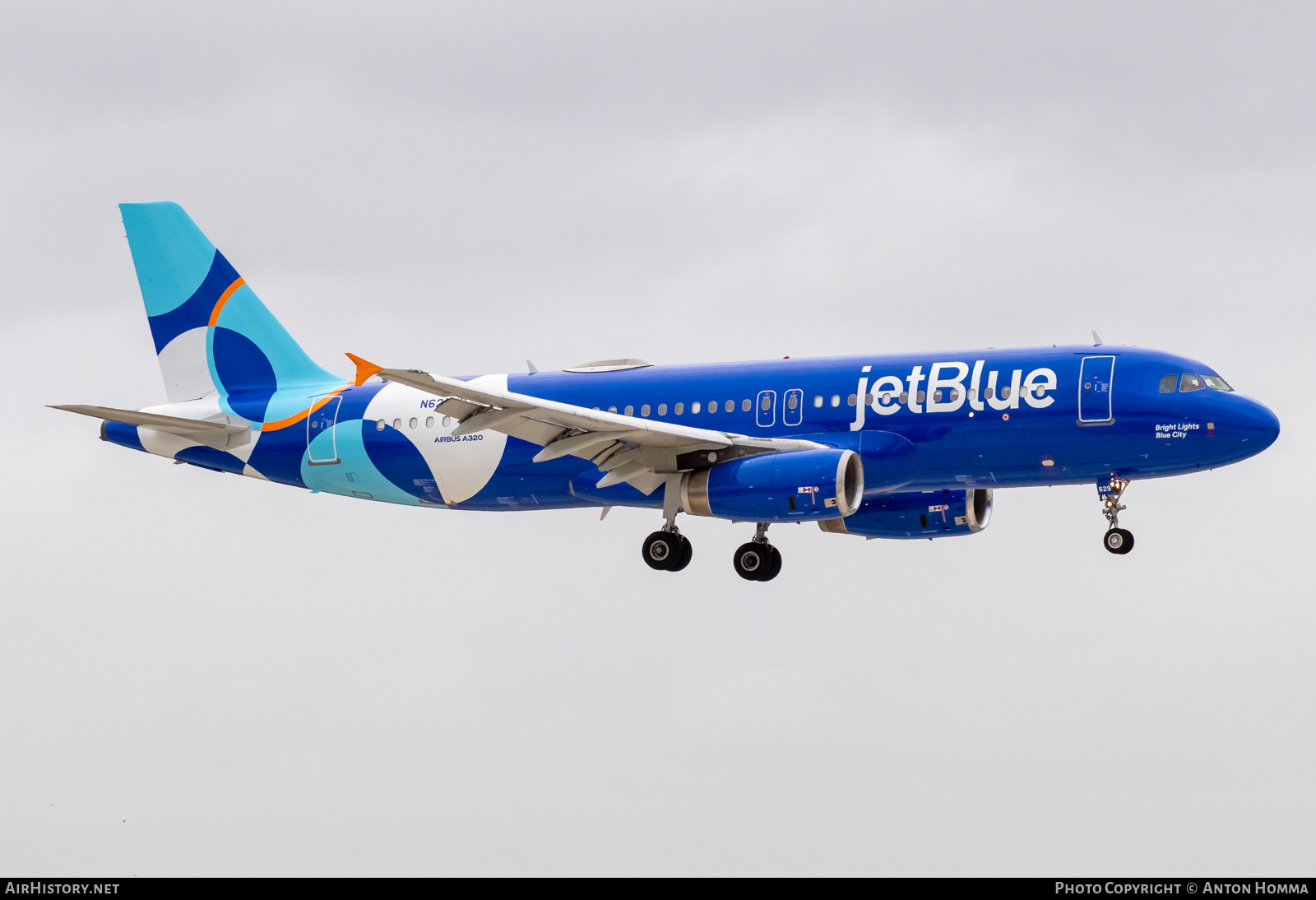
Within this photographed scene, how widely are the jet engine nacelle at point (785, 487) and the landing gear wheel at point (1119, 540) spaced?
21.4 ft

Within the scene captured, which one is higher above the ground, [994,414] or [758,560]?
[994,414]

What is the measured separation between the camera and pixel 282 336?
5375 centimetres

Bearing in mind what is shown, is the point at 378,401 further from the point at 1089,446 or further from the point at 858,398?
the point at 1089,446

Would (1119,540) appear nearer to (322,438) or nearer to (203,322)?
(322,438)

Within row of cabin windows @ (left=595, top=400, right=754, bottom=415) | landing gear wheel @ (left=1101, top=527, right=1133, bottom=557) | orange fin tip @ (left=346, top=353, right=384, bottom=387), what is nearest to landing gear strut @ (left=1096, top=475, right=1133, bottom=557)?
landing gear wheel @ (left=1101, top=527, right=1133, bottom=557)

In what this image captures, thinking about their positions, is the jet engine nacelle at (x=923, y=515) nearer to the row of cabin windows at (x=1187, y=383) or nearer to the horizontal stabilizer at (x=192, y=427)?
the row of cabin windows at (x=1187, y=383)

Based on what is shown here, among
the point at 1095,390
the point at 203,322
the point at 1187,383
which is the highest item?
the point at 203,322

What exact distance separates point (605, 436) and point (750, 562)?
7817mm

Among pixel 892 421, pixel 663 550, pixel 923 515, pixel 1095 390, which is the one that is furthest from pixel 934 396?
pixel 663 550

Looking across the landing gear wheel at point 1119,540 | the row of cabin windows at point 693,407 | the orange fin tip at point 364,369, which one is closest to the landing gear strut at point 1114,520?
the landing gear wheel at point 1119,540

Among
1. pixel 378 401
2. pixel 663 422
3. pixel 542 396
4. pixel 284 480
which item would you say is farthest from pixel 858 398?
pixel 284 480

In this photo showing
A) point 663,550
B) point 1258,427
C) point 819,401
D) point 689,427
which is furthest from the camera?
point 663,550

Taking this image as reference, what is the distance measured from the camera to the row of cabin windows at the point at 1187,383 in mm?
42062

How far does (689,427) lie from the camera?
46000 mm
